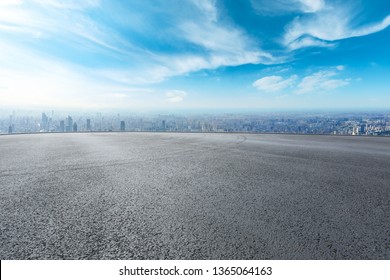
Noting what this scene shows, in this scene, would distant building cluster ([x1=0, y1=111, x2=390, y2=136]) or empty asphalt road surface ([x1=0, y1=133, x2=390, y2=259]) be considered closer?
empty asphalt road surface ([x1=0, y1=133, x2=390, y2=259])

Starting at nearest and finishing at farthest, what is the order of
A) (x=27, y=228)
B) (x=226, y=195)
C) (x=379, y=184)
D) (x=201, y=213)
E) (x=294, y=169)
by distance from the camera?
(x=27, y=228) → (x=201, y=213) → (x=226, y=195) → (x=379, y=184) → (x=294, y=169)

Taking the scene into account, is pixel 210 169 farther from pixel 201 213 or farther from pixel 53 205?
pixel 53 205

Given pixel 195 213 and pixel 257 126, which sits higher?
pixel 257 126

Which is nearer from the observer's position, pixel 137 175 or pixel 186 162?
pixel 137 175

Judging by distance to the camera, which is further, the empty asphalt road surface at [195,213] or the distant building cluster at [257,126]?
the distant building cluster at [257,126]

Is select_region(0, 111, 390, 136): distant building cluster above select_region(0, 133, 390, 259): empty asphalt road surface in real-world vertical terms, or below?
above

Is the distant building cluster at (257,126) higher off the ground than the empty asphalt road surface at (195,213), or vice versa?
the distant building cluster at (257,126)

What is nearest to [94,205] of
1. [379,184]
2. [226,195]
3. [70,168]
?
[226,195]

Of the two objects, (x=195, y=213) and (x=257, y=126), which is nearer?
(x=195, y=213)
